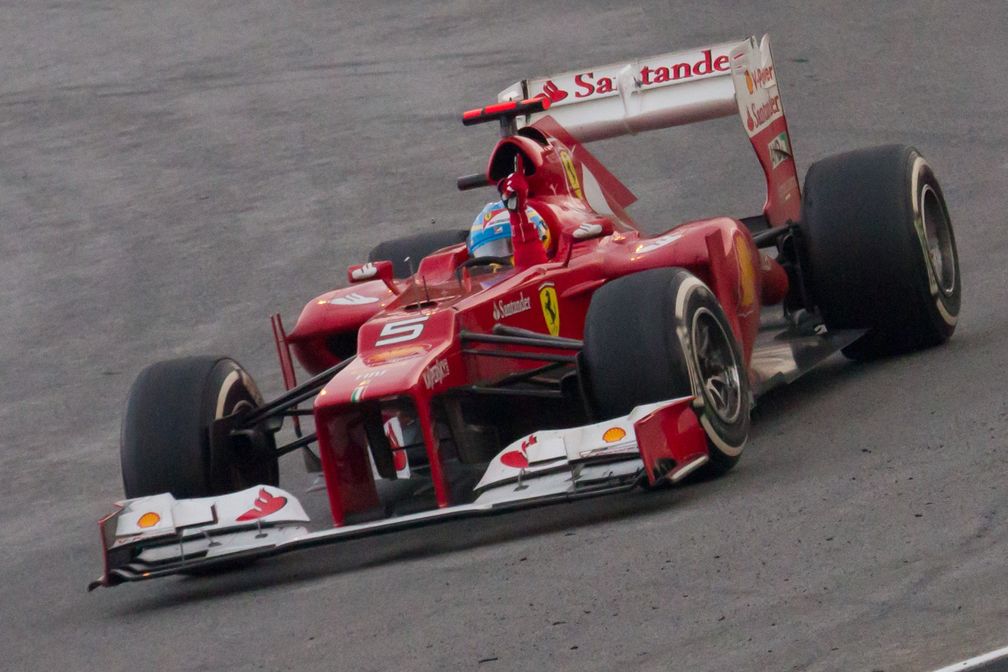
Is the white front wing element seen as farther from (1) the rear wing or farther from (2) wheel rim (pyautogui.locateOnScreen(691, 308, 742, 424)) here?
(1) the rear wing

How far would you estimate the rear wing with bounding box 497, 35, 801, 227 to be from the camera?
33.3 ft

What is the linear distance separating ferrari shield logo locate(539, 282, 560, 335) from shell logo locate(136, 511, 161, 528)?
2101mm

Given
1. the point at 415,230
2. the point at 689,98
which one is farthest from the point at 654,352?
the point at 415,230

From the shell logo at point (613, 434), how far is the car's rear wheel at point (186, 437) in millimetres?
1820

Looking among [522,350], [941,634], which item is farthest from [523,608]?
[522,350]

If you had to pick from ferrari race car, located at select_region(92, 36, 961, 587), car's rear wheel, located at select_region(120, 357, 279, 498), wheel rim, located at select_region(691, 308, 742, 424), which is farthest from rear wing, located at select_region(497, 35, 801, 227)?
car's rear wheel, located at select_region(120, 357, 279, 498)

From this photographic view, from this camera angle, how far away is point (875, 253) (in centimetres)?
920

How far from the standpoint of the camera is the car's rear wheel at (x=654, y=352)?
23.4 ft

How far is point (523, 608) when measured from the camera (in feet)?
19.1

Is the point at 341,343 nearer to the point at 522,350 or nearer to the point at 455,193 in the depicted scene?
the point at 522,350

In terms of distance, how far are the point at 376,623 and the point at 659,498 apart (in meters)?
1.66

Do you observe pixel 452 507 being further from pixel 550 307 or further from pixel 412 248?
pixel 412 248

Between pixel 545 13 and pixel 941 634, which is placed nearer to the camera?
pixel 941 634

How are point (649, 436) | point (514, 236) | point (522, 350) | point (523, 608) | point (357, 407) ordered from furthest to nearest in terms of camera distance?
point (514, 236), point (522, 350), point (357, 407), point (649, 436), point (523, 608)
